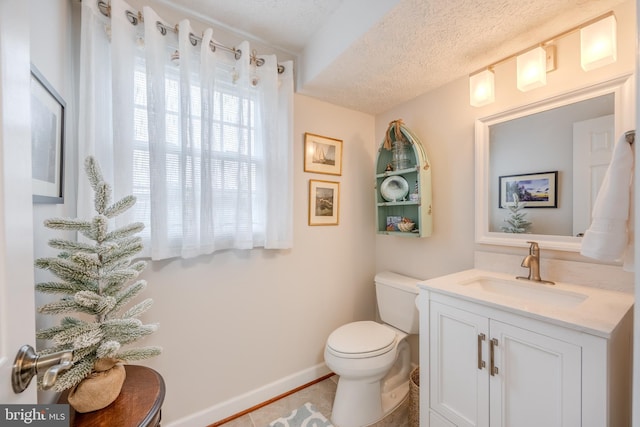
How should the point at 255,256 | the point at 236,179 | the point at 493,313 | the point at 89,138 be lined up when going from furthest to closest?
1. the point at 255,256
2. the point at 236,179
3. the point at 89,138
4. the point at 493,313

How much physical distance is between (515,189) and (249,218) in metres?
1.55

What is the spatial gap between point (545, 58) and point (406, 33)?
0.71 m

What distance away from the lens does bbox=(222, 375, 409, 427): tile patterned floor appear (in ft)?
4.97

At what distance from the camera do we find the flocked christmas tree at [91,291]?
72cm

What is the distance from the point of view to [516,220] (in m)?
1.39

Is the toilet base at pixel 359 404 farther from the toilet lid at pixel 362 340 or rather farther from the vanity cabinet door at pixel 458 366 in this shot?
the vanity cabinet door at pixel 458 366

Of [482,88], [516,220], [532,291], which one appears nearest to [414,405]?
[532,291]

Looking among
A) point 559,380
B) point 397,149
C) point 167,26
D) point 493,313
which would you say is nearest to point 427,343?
point 493,313

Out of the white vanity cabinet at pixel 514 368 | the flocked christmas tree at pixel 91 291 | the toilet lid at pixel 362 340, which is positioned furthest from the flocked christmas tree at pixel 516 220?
the flocked christmas tree at pixel 91 291

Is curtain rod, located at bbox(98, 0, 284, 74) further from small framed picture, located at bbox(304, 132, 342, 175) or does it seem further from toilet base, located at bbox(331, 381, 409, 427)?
toilet base, located at bbox(331, 381, 409, 427)

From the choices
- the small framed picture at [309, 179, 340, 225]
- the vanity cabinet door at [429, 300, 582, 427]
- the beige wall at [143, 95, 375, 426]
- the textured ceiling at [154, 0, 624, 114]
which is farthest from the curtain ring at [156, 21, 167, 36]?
the vanity cabinet door at [429, 300, 582, 427]

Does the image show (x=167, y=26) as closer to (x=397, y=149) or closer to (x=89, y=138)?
(x=89, y=138)

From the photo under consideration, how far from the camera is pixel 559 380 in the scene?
85cm

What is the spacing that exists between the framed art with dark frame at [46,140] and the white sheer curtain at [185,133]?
0.46 feet
